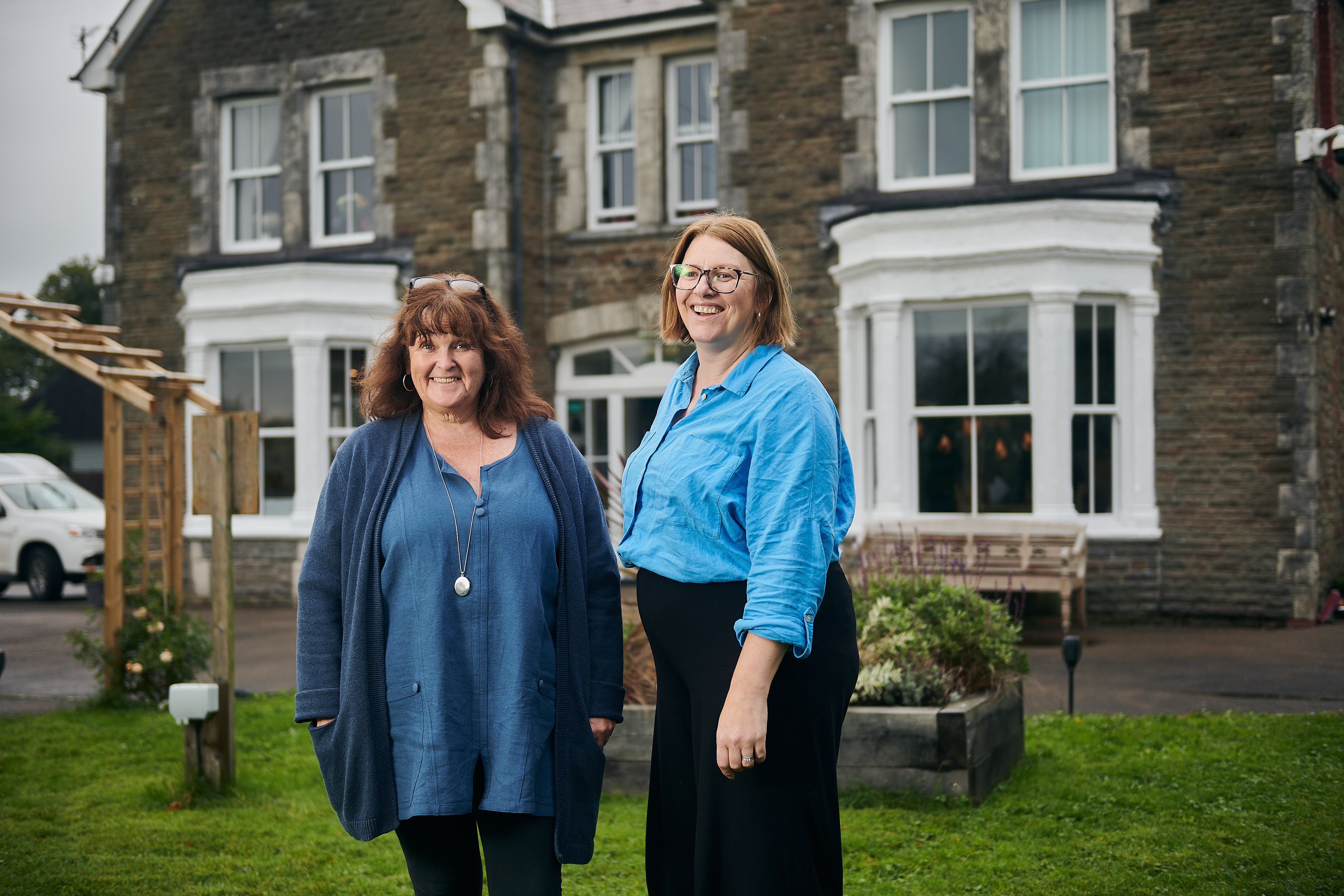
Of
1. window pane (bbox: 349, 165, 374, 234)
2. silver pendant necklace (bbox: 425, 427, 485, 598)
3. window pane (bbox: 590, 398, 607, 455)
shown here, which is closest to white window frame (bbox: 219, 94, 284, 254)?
window pane (bbox: 349, 165, 374, 234)

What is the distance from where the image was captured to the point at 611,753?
5.45 m

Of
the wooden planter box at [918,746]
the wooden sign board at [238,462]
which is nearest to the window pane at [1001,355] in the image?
the wooden planter box at [918,746]

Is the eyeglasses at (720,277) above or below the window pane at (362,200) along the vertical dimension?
below

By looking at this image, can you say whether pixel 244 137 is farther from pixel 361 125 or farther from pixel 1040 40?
pixel 1040 40

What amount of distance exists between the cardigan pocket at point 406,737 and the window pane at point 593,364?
36.6ft

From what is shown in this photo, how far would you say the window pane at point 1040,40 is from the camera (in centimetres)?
1115

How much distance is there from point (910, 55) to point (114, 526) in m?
8.38

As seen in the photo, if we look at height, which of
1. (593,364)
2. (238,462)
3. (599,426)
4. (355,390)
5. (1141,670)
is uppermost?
(593,364)

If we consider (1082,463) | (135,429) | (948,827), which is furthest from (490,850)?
(1082,463)

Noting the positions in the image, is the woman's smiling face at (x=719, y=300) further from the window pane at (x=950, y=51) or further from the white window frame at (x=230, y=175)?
the white window frame at (x=230, y=175)

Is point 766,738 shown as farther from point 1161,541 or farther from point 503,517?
point 1161,541

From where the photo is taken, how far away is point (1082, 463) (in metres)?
11.0

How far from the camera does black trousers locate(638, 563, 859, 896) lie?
2.60 metres

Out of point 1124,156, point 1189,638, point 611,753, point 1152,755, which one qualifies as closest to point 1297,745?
point 1152,755
